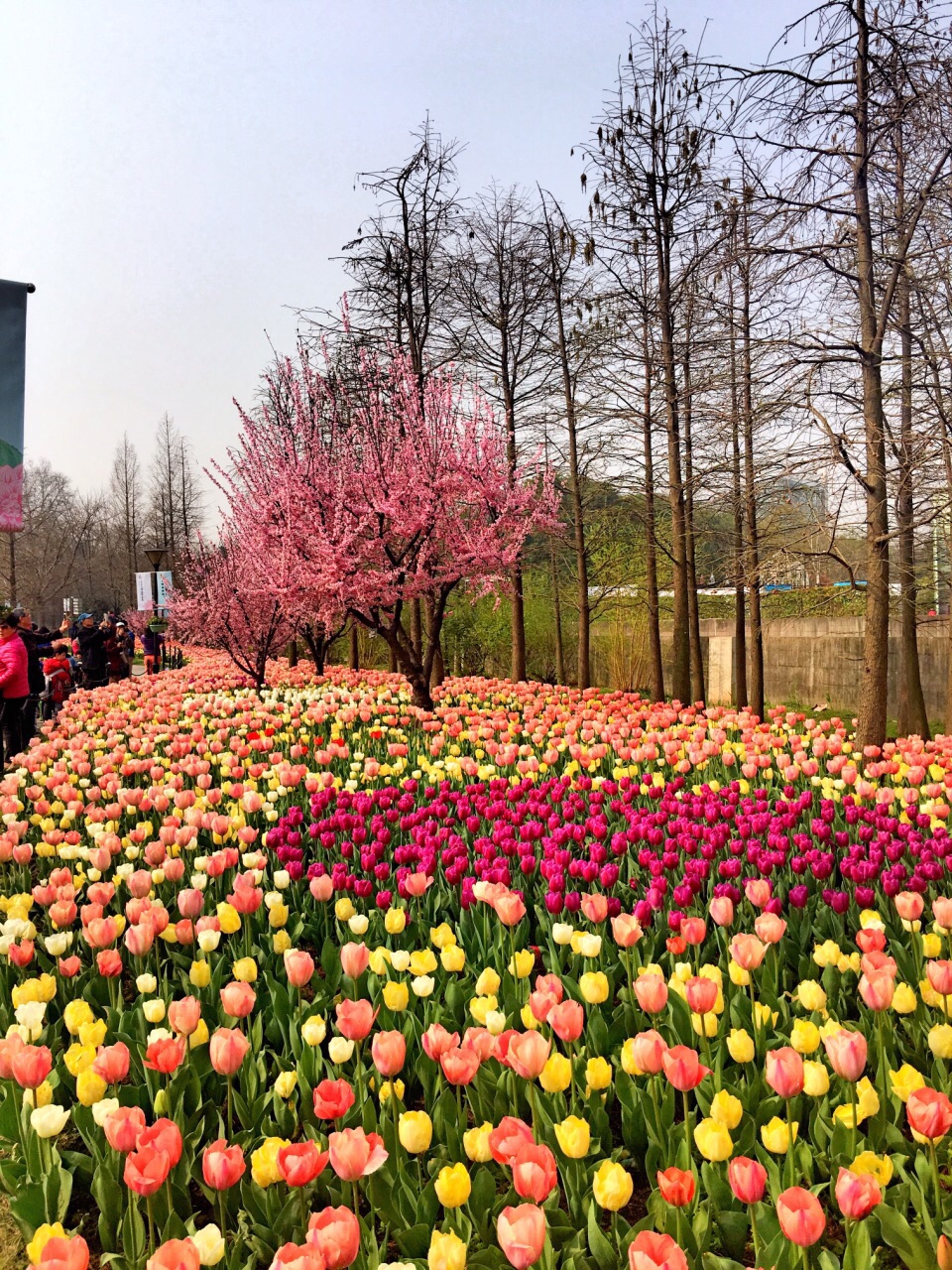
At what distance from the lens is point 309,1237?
1456 millimetres

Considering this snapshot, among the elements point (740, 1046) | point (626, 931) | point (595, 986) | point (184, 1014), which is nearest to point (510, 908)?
point (626, 931)

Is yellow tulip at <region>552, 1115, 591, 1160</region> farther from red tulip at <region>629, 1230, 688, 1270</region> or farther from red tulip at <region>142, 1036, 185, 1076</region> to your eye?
red tulip at <region>142, 1036, 185, 1076</region>

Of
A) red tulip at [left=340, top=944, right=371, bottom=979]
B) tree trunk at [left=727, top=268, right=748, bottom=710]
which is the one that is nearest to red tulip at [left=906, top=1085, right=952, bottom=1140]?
red tulip at [left=340, top=944, right=371, bottom=979]

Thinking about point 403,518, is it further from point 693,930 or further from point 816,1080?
point 816,1080

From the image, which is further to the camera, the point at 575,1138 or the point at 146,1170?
the point at 575,1138

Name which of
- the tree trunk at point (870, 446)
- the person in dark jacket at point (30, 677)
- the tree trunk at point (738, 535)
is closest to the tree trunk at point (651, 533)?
the tree trunk at point (738, 535)

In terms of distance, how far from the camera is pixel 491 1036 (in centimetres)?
213

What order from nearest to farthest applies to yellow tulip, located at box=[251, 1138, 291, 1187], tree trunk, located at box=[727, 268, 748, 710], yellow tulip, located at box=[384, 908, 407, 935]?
1. yellow tulip, located at box=[251, 1138, 291, 1187]
2. yellow tulip, located at box=[384, 908, 407, 935]
3. tree trunk, located at box=[727, 268, 748, 710]

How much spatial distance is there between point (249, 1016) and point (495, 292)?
12714 millimetres

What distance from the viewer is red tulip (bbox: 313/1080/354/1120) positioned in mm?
1839

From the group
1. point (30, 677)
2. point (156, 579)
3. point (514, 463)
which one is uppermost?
point (514, 463)

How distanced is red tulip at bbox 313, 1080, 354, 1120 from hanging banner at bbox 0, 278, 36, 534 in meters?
3.14

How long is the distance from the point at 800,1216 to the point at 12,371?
165 inches

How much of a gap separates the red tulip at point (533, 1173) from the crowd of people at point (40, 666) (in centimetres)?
929
